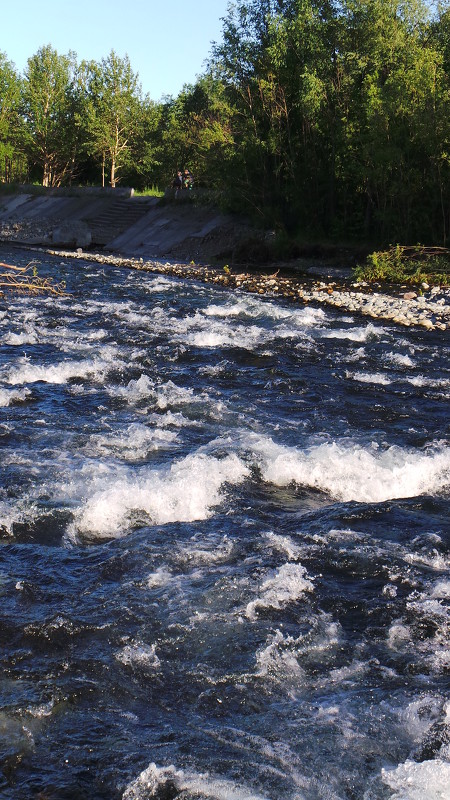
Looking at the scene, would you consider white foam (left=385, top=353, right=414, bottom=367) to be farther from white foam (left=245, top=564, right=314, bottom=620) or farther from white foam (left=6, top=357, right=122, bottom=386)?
white foam (left=245, top=564, right=314, bottom=620)

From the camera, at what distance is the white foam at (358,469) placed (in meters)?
8.95

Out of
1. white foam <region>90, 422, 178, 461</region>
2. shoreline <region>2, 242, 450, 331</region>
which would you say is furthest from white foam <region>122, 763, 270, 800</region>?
shoreline <region>2, 242, 450, 331</region>

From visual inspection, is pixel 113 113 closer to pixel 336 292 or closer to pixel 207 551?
pixel 336 292

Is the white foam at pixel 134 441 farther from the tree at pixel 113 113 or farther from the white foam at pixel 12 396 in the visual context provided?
the tree at pixel 113 113

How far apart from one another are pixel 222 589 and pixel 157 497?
2014 millimetres

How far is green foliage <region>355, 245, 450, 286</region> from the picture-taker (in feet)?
84.7

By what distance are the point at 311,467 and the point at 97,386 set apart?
4960 mm

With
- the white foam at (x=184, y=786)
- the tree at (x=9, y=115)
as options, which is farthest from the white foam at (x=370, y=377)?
the tree at (x=9, y=115)

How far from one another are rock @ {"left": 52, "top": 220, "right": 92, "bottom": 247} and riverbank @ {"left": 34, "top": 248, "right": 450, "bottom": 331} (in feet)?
25.7

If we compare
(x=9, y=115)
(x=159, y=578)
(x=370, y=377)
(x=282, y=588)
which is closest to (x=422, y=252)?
(x=370, y=377)

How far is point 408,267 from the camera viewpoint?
27.0 meters

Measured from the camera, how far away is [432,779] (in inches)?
180

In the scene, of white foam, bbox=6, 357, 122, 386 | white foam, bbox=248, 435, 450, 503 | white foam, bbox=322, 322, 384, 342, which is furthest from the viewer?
white foam, bbox=322, 322, 384, 342

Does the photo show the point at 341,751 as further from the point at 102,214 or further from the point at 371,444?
the point at 102,214
